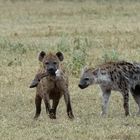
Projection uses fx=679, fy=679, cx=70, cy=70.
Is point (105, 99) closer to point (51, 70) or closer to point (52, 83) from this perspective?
point (52, 83)

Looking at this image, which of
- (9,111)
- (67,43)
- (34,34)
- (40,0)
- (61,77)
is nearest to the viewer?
(61,77)

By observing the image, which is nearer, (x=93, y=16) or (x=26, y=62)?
(x=26, y=62)

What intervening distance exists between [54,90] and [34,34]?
12.4 m

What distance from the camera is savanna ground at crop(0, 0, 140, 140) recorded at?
27.9 feet

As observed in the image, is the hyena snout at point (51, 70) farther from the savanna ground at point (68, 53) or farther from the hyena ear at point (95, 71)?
the hyena ear at point (95, 71)

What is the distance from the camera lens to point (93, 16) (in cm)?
2786

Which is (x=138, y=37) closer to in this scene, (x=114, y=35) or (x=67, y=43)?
(x=114, y=35)

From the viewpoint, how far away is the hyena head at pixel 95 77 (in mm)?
9938

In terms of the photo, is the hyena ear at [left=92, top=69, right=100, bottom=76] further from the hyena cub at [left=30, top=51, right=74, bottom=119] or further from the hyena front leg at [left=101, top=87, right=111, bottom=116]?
the hyena cub at [left=30, top=51, right=74, bottom=119]

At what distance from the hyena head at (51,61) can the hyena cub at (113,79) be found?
734 millimetres

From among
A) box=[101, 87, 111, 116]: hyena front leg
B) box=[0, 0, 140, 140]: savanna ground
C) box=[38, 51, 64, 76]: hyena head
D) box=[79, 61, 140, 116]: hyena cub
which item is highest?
box=[38, 51, 64, 76]: hyena head

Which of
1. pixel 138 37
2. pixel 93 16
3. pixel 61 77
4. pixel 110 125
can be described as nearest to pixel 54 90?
pixel 61 77

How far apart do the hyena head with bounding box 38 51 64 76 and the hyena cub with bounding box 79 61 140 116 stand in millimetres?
734

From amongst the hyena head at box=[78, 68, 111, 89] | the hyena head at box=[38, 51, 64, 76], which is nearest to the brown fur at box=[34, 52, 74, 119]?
the hyena head at box=[38, 51, 64, 76]
